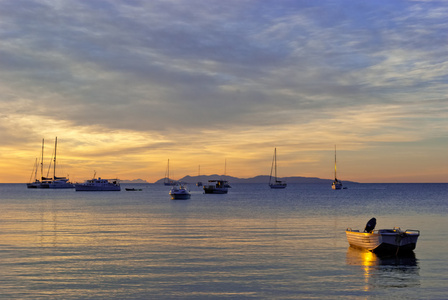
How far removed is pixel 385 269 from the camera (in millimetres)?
34219

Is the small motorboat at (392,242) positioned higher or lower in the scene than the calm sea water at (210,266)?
higher

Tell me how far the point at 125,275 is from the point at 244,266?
28.1ft

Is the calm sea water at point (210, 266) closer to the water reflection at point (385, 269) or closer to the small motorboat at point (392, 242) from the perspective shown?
the water reflection at point (385, 269)

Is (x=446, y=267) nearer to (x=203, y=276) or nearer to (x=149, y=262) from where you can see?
(x=203, y=276)

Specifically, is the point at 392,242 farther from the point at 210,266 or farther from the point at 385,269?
the point at 210,266

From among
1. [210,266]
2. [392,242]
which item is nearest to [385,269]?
[392,242]

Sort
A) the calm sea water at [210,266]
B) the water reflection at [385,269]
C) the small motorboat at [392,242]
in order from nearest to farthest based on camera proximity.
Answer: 1. the calm sea water at [210,266]
2. the water reflection at [385,269]
3. the small motorboat at [392,242]

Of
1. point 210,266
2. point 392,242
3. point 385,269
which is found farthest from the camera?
point 392,242

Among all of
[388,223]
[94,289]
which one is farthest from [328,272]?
[388,223]

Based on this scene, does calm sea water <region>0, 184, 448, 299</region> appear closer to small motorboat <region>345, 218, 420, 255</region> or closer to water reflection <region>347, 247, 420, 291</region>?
water reflection <region>347, 247, 420, 291</region>

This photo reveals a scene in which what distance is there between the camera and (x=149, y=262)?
117 ft

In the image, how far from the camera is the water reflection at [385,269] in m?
29.4

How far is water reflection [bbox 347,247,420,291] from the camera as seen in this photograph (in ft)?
96.6

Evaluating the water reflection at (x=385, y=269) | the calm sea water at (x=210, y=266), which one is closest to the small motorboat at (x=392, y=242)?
the water reflection at (x=385, y=269)
